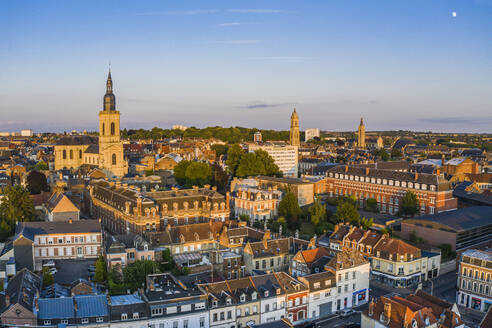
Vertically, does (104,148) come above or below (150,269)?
above

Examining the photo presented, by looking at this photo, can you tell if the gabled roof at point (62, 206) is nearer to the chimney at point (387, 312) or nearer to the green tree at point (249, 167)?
the chimney at point (387, 312)

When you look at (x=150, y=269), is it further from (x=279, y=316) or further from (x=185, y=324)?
(x=279, y=316)

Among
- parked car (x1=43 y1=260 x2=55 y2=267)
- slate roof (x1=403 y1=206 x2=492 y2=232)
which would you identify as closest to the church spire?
parked car (x1=43 y1=260 x2=55 y2=267)

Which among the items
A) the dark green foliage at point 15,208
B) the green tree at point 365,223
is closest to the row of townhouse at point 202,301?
the green tree at point 365,223

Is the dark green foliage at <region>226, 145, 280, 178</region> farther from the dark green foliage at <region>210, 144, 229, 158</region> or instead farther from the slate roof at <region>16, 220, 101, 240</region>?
the slate roof at <region>16, 220, 101, 240</region>

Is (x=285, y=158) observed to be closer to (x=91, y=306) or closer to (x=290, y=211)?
(x=290, y=211)

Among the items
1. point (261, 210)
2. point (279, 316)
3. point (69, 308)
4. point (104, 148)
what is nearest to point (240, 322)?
point (279, 316)

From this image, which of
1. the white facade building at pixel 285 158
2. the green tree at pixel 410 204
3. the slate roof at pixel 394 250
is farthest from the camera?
the white facade building at pixel 285 158
